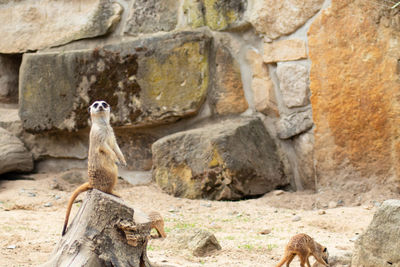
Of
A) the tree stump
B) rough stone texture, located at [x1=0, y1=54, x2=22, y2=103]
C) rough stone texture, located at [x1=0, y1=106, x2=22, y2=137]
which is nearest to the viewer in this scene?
the tree stump

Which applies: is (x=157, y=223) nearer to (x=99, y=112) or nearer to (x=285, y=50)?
(x=99, y=112)

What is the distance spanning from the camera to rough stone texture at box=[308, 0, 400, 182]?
4773 mm

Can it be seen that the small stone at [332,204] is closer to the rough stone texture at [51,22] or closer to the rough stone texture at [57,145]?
the rough stone texture at [57,145]

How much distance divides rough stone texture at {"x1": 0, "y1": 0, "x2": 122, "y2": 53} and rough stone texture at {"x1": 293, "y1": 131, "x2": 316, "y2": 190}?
7.29 ft

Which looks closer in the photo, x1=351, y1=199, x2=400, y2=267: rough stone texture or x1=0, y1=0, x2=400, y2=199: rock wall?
x1=351, y1=199, x2=400, y2=267: rough stone texture

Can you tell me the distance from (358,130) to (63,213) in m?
2.57

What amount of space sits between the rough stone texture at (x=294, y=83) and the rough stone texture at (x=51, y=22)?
1808 mm

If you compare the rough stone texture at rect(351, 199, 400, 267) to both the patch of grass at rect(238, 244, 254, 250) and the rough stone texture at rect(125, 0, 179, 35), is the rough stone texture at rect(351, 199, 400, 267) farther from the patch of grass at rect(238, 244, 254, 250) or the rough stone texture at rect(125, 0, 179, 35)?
the rough stone texture at rect(125, 0, 179, 35)

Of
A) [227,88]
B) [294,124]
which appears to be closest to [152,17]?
[227,88]

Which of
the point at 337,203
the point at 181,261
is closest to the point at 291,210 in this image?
the point at 337,203

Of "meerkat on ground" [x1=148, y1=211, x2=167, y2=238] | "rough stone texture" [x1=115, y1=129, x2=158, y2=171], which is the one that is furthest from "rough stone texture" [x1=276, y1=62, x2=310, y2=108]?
"meerkat on ground" [x1=148, y1=211, x2=167, y2=238]

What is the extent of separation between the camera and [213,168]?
5098 millimetres

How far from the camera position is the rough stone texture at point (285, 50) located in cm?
516

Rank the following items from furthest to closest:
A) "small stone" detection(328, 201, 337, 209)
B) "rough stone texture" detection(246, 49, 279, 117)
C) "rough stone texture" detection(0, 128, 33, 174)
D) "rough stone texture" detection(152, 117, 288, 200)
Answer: "rough stone texture" detection(0, 128, 33, 174)
"rough stone texture" detection(246, 49, 279, 117)
"rough stone texture" detection(152, 117, 288, 200)
"small stone" detection(328, 201, 337, 209)
